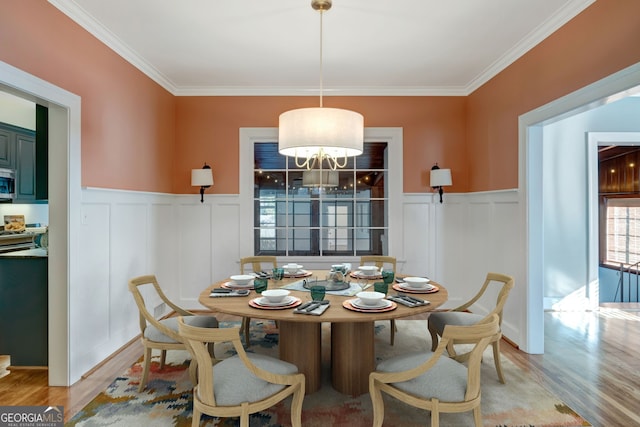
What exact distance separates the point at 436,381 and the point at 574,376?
1.74 meters

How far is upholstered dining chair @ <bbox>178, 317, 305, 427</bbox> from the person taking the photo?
1.58 meters

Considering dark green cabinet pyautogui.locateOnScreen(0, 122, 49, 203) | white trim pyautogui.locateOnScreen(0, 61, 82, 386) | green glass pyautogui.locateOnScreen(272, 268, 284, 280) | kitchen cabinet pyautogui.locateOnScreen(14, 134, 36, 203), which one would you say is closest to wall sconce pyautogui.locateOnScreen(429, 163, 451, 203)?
green glass pyautogui.locateOnScreen(272, 268, 284, 280)

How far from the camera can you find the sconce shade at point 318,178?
14.5 feet

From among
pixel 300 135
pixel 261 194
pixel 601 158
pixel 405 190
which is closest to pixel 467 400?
pixel 300 135

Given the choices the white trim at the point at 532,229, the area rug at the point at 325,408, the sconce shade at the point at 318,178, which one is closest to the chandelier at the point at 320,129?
the area rug at the point at 325,408

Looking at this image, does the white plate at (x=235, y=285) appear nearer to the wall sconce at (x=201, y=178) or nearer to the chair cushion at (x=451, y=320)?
the chair cushion at (x=451, y=320)

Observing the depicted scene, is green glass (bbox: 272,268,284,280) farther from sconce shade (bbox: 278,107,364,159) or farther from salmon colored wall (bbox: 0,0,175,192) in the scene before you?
salmon colored wall (bbox: 0,0,175,192)

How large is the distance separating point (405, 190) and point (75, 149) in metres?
3.57

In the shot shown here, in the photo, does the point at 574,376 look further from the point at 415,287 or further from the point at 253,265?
the point at 253,265

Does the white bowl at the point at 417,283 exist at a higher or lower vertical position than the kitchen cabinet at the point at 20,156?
lower

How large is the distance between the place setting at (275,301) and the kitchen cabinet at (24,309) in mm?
1929

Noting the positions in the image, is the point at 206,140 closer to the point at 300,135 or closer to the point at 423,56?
the point at 300,135

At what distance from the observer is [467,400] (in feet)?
5.58

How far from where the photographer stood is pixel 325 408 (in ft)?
7.36
